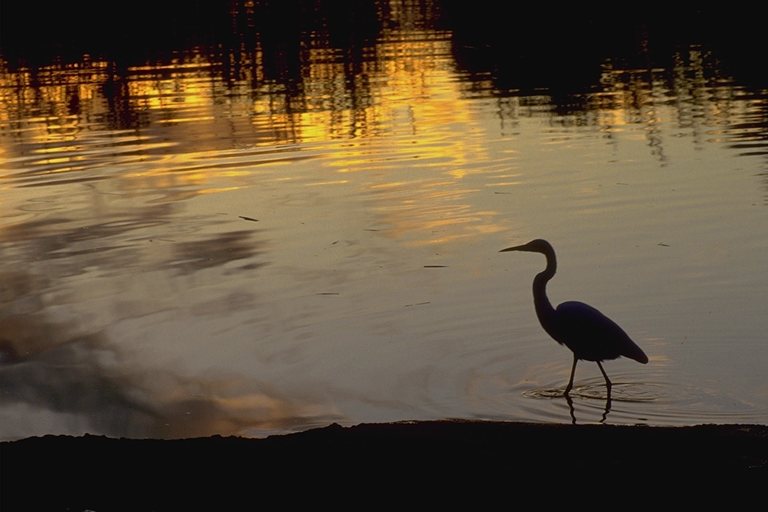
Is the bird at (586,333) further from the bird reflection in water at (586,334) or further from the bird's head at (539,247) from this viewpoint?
the bird's head at (539,247)

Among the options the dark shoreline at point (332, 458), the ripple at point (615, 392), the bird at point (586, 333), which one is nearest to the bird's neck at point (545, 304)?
the bird at point (586, 333)

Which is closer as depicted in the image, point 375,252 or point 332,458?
point 332,458

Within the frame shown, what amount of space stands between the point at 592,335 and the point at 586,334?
0.20 ft

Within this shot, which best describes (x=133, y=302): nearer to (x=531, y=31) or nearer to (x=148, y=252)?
(x=148, y=252)

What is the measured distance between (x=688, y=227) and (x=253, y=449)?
858cm

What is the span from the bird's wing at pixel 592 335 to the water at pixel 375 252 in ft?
0.98

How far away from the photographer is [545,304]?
10.8 m

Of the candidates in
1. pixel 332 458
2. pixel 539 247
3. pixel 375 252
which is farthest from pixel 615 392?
pixel 375 252

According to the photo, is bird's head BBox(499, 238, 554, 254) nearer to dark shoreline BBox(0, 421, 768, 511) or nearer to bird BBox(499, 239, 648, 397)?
bird BBox(499, 239, 648, 397)

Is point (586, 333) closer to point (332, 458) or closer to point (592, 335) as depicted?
point (592, 335)

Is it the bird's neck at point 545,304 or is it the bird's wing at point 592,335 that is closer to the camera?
the bird's wing at point 592,335

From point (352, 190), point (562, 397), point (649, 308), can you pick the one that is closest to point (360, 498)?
point (562, 397)

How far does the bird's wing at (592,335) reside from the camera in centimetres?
999

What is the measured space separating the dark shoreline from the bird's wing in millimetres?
2157
